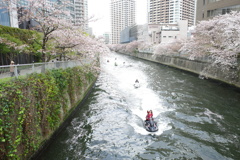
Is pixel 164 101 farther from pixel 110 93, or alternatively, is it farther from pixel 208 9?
pixel 208 9

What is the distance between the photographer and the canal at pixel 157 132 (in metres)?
9.47

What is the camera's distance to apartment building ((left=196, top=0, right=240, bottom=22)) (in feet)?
109

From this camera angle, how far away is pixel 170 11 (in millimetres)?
118188

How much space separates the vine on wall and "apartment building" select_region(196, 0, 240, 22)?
123ft

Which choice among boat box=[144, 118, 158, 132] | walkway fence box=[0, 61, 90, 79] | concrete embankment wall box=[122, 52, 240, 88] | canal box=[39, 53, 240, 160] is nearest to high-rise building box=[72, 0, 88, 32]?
walkway fence box=[0, 61, 90, 79]

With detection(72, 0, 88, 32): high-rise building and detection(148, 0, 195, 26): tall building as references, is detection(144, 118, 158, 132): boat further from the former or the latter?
detection(148, 0, 195, 26): tall building

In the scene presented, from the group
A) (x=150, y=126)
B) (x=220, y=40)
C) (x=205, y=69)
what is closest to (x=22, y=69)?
(x=150, y=126)

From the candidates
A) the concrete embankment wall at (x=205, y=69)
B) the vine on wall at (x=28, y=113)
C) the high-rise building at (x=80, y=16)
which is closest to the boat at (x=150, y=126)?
the vine on wall at (x=28, y=113)

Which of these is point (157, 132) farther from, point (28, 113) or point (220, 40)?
point (220, 40)

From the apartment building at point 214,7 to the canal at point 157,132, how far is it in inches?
911

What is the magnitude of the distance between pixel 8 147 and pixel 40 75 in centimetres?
455

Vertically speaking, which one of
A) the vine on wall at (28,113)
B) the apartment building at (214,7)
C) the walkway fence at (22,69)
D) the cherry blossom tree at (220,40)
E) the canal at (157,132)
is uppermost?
the apartment building at (214,7)

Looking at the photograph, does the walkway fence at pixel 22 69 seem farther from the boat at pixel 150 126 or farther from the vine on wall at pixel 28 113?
the boat at pixel 150 126

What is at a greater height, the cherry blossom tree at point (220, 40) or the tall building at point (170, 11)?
the tall building at point (170, 11)
